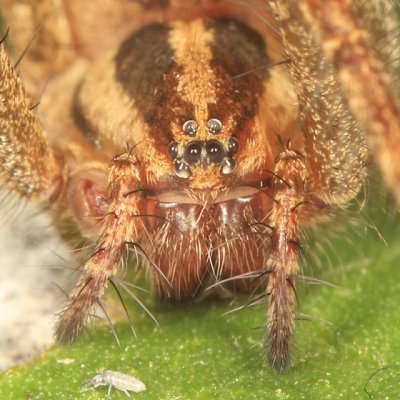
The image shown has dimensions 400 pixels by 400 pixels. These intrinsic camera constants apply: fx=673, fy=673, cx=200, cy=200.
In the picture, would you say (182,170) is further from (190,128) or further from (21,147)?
(21,147)

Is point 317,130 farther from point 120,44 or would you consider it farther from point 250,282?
point 120,44

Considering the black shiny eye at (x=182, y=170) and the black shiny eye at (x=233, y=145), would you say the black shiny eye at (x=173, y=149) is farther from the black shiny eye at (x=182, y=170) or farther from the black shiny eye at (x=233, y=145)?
the black shiny eye at (x=233, y=145)

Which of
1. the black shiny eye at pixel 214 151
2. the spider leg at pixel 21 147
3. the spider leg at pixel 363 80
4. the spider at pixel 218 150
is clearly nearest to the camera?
the spider leg at pixel 363 80

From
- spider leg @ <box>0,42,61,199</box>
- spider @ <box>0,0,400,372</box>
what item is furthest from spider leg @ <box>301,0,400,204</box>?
spider leg @ <box>0,42,61,199</box>

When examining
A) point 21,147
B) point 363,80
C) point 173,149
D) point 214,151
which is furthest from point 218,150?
point 21,147

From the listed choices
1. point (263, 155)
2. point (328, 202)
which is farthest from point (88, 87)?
point (328, 202)

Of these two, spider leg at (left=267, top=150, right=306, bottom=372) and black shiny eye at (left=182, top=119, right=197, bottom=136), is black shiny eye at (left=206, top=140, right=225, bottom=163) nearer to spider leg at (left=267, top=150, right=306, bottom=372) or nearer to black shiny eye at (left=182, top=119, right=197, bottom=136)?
black shiny eye at (left=182, top=119, right=197, bottom=136)

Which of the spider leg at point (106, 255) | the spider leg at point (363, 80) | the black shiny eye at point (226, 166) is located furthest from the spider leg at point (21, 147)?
the spider leg at point (363, 80)
